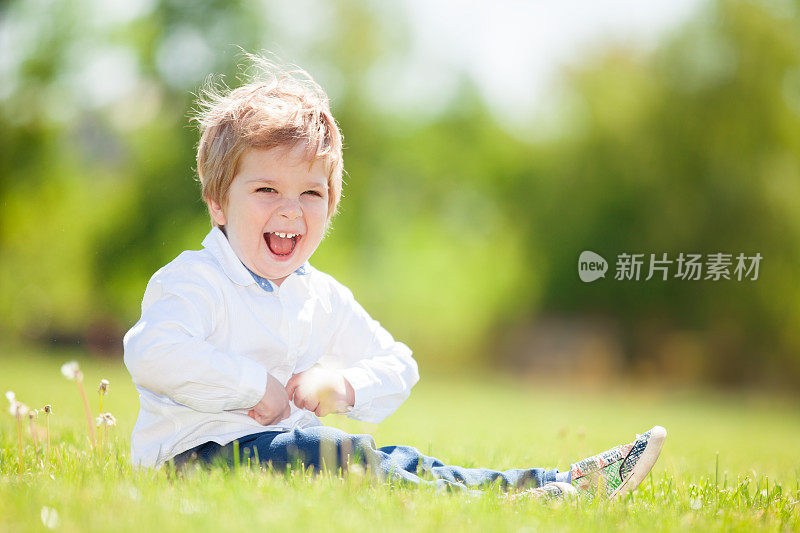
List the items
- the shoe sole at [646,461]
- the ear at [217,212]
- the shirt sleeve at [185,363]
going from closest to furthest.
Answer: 1. the shirt sleeve at [185,363]
2. the shoe sole at [646,461]
3. the ear at [217,212]

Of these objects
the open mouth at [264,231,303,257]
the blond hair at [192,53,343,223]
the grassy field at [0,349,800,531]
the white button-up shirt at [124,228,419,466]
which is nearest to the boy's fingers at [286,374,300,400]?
the white button-up shirt at [124,228,419,466]

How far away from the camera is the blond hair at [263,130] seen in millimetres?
2963

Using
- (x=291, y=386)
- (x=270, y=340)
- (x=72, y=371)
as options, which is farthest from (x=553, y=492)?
(x=72, y=371)

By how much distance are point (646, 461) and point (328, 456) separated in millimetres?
1109

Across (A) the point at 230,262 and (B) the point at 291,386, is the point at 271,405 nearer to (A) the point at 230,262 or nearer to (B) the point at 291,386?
(B) the point at 291,386

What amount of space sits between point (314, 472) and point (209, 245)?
92 centimetres

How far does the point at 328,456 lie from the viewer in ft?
8.84

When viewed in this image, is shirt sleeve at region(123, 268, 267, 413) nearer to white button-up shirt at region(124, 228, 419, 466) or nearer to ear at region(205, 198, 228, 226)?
white button-up shirt at region(124, 228, 419, 466)

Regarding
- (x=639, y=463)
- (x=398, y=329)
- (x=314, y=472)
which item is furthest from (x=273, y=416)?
(x=398, y=329)

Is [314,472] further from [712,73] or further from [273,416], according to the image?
[712,73]

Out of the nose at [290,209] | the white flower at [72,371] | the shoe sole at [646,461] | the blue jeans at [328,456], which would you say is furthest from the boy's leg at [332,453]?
the nose at [290,209]

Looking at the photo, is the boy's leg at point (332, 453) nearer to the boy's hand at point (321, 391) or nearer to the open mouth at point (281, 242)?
the boy's hand at point (321, 391)

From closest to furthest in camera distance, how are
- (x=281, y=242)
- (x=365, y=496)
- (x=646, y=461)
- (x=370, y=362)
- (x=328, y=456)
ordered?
(x=365, y=496)
(x=328, y=456)
(x=646, y=461)
(x=281, y=242)
(x=370, y=362)

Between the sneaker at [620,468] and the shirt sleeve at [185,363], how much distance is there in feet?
3.92
